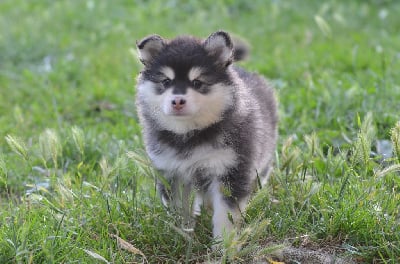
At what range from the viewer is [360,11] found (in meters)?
9.92

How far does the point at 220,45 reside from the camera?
452 centimetres

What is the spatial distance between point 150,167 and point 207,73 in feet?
2.26

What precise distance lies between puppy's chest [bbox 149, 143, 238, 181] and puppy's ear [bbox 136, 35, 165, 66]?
22.0 inches

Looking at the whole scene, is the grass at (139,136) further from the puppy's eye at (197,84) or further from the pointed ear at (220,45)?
the pointed ear at (220,45)

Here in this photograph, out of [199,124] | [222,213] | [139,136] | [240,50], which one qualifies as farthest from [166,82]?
[139,136]

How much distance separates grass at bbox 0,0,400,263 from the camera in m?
4.36

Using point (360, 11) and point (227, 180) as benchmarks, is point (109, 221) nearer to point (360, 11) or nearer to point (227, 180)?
point (227, 180)

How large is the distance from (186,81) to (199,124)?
28 centimetres

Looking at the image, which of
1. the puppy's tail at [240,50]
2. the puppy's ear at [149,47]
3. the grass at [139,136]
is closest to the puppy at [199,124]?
the puppy's ear at [149,47]

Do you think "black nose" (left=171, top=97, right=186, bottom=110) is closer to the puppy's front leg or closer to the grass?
the grass

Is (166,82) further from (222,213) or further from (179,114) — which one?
(222,213)

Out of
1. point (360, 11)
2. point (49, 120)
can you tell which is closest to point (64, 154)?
point (49, 120)

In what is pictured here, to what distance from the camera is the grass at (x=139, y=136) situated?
4.36m

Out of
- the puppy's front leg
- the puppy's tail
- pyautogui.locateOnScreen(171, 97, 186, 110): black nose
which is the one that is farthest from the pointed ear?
the puppy's tail
